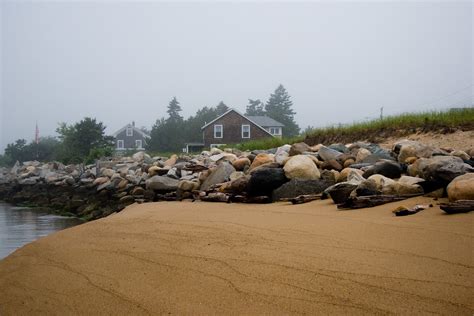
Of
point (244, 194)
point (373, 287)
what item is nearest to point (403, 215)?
point (373, 287)

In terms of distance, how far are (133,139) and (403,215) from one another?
5765cm

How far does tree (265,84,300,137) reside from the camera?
224ft

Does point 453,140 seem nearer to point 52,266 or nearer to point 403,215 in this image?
point 403,215

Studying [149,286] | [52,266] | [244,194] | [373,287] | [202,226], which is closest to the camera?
[373,287]

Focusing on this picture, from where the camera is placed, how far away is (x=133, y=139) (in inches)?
2287

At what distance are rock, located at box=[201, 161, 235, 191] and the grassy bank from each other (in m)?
4.94

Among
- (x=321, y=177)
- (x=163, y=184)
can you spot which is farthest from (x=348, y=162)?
(x=163, y=184)

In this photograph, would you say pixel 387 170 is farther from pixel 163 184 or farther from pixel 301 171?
pixel 163 184

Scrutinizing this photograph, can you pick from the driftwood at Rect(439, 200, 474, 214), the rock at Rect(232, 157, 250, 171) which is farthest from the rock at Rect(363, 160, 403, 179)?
the rock at Rect(232, 157, 250, 171)

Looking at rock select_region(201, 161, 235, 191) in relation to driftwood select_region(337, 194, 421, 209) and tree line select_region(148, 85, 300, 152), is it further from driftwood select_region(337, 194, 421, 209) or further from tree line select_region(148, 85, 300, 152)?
tree line select_region(148, 85, 300, 152)

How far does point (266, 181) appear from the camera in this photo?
5.87m

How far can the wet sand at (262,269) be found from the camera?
1.98 m

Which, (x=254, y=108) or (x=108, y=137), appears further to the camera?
(x=254, y=108)

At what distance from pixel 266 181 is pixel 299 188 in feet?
1.99
